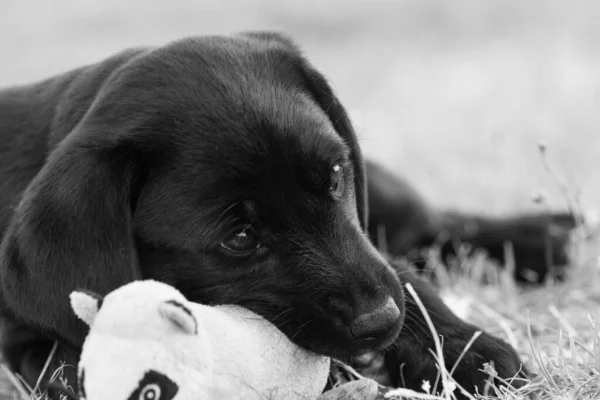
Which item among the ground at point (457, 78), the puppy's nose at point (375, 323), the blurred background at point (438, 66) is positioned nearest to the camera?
the puppy's nose at point (375, 323)

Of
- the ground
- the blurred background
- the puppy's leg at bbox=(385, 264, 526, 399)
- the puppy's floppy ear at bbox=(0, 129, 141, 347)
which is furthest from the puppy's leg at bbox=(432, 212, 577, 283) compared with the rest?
the puppy's floppy ear at bbox=(0, 129, 141, 347)

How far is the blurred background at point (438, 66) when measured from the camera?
5.76 metres

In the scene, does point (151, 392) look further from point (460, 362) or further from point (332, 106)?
point (332, 106)

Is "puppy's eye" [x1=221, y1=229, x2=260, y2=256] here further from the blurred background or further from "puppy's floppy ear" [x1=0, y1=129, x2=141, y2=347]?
the blurred background

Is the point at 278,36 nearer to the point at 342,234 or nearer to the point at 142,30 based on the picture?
the point at 342,234

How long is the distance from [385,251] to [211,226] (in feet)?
6.21

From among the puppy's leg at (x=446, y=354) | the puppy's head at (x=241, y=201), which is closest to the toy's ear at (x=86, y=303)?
the puppy's head at (x=241, y=201)

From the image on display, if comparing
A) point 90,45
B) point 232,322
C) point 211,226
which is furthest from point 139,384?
point 90,45

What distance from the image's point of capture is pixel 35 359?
2602 millimetres

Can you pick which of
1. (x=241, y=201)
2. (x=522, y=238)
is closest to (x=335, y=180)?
(x=241, y=201)

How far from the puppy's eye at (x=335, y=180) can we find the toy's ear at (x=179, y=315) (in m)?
0.70

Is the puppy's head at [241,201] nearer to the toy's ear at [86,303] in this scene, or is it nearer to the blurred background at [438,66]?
the toy's ear at [86,303]

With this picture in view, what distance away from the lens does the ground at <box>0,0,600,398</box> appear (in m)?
3.88

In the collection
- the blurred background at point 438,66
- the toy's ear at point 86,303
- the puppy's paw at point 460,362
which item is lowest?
the blurred background at point 438,66
